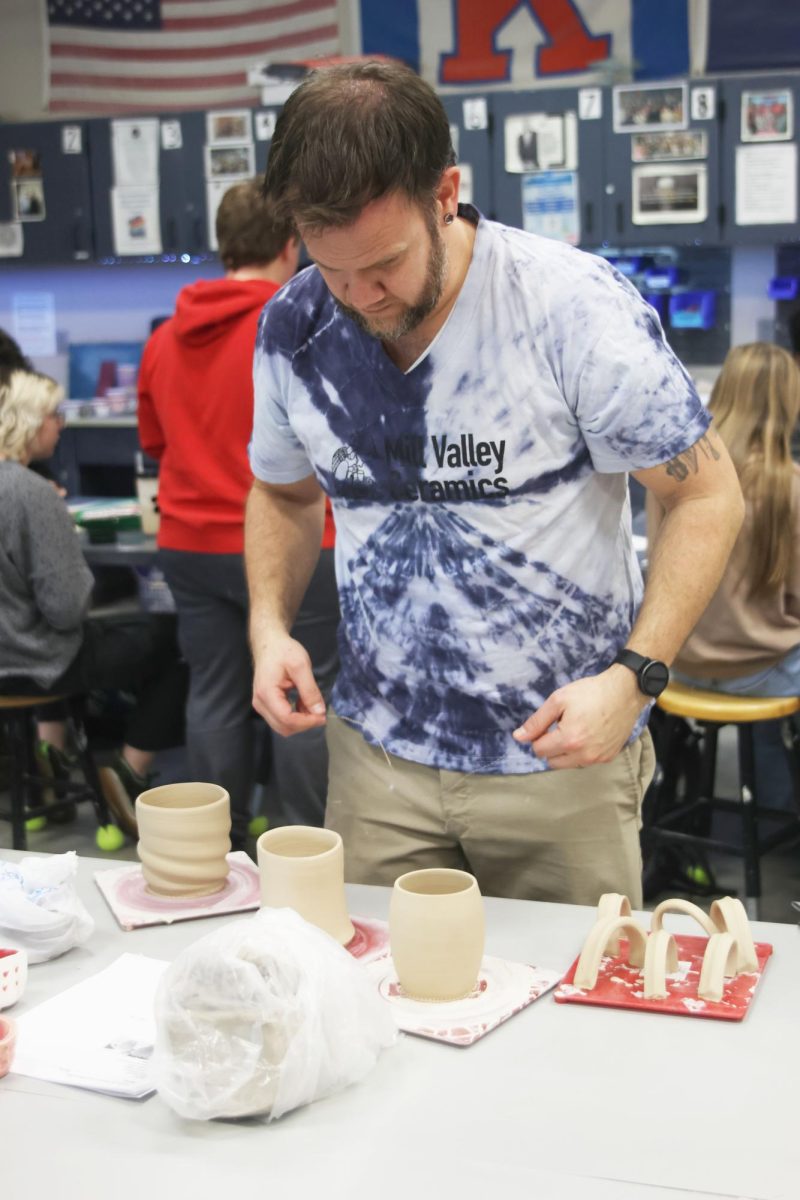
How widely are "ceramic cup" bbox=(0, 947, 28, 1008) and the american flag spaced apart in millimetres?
5276

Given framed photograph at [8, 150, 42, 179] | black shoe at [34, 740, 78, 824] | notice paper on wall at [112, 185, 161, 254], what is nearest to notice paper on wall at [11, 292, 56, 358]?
framed photograph at [8, 150, 42, 179]

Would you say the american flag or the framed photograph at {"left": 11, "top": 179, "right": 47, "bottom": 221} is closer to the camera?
the american flag

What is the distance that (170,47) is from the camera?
19.7 ft

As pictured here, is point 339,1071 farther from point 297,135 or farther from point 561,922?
point 297,135

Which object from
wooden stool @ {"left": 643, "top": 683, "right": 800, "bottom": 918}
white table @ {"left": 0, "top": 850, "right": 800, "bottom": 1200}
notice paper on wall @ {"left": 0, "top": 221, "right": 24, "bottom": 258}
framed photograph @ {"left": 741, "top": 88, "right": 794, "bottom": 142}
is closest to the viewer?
white table @ {"left": 0, "top": 850, "right": 800, "bottom": 1200}

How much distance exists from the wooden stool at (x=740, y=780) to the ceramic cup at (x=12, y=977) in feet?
6.18

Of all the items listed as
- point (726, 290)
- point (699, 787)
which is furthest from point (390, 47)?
point (699, 787)

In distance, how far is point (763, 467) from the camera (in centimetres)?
301

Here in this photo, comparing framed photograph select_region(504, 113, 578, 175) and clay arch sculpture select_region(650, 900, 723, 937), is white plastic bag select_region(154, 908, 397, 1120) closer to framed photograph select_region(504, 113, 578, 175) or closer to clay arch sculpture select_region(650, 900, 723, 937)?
clay arch sculpture select_region(650, 900, 723, 937)

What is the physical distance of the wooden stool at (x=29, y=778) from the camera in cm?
348

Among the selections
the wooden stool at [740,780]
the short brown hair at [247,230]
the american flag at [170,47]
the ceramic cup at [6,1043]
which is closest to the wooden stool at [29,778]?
the short brown hair at [247,230]

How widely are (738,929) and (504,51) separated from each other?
5.09m

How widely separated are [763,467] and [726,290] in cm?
277

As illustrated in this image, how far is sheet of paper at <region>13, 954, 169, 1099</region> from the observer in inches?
44.9
